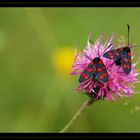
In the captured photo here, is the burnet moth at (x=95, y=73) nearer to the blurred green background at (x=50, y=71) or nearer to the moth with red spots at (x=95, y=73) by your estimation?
the moth with red spots at (x=95, y=73)

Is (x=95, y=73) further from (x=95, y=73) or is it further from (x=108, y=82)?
(x=108, y=82)

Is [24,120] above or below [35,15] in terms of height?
below

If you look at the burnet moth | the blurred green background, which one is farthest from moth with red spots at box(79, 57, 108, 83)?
the blurred green background

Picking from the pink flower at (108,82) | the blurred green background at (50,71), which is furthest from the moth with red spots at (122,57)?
the blurred green background at (50,71)

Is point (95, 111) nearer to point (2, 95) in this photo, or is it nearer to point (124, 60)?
point (2, 95)

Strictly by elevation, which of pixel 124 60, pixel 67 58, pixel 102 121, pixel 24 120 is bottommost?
pixel 102 121

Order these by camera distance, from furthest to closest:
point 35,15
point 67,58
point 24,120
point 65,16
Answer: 1. point 65,16
2. point 35,15
3. point 67,58
4. point 24,120

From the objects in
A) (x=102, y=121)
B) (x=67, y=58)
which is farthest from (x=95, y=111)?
(x=67, y=58)

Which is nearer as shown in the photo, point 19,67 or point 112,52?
point 112,52
